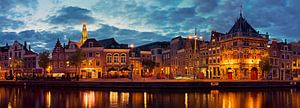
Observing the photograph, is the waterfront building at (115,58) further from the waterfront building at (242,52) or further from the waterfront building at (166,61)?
the waterfront building at (242,52)

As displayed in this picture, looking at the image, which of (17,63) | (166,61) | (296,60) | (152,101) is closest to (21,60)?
(17,63)

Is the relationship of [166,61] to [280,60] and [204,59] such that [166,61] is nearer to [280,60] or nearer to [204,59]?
[204,59]

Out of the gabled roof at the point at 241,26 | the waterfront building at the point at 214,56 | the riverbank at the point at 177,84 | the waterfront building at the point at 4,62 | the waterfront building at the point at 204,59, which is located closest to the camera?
the riverbank at the point at 177,84

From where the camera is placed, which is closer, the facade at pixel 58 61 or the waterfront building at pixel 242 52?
the waterfront building at pixel 242 52

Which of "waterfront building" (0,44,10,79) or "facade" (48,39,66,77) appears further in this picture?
"waterfront building" (0,44,10,79)

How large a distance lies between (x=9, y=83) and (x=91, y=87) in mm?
26029

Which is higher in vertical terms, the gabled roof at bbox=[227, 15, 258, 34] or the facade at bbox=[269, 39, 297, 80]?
the gabled roof at bbox=[227, 15, 258, 34]

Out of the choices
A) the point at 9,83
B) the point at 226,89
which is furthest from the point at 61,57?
the point at 226,89

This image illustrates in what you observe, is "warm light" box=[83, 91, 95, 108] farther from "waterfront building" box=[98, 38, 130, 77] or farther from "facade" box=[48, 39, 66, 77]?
"facade" box=[48, 39, 66, 77]

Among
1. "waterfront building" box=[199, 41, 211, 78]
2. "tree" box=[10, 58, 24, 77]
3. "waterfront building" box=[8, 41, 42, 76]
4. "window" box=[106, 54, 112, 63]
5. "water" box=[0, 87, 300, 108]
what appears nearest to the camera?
"water" box=[0, 87, 300, 108]

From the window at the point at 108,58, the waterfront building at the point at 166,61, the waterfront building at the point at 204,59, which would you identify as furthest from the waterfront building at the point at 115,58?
the waterfront building at the point at 204,59

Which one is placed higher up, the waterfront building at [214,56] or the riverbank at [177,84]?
the waterfront building at [214,56]

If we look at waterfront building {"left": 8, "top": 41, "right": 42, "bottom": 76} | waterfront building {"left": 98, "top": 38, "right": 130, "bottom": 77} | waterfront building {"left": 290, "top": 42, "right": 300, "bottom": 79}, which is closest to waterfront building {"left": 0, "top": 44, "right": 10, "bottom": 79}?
waterfront building {"left": 8, "top": 41, "right": 42, "bottom": 76}

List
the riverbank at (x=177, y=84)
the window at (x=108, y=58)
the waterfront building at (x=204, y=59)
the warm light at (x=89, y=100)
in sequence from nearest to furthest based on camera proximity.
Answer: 1. the warm light at (x=89, y=100)
2. the riverbank at (x=177, y=84)
3. the waterfront building at (x=204, y=59)
4. the window at (x=108, y=58)
